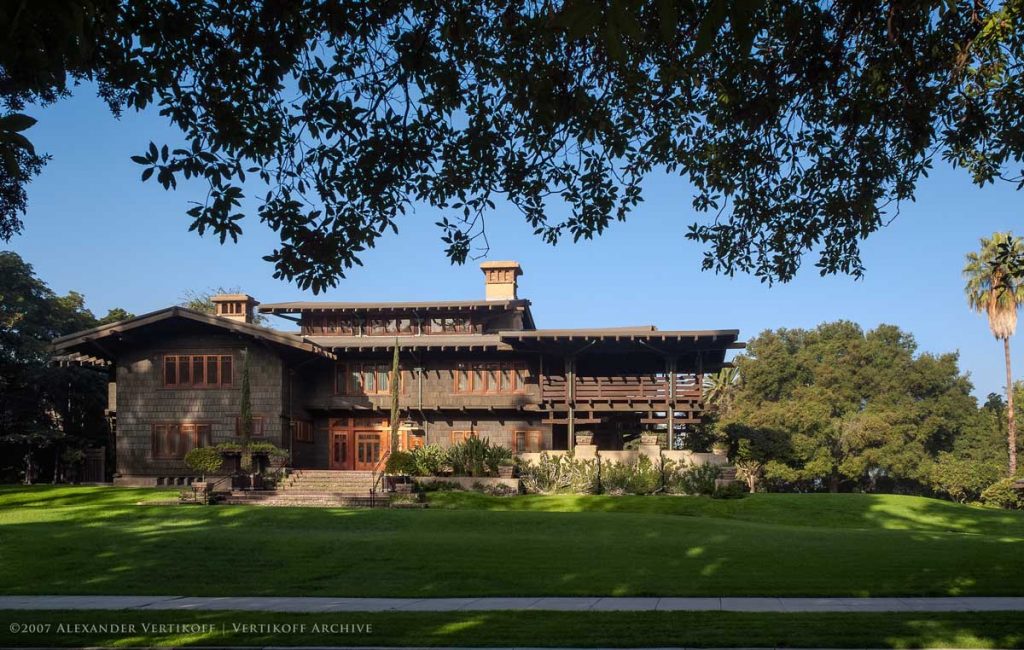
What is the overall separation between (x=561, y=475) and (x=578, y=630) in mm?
23527

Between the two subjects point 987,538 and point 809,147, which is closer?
point 809,147

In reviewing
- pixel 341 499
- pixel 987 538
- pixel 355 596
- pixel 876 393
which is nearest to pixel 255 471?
pixel 341 499

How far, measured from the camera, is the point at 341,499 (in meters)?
30.8

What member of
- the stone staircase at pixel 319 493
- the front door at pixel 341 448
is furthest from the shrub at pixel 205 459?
the front door at pixel 341 448

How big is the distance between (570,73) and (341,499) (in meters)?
21.0

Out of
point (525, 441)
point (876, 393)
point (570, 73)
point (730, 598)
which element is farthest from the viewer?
point (876, 393)

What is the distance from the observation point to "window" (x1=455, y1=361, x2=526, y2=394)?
136ft

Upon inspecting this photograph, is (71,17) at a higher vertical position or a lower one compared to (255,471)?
higher

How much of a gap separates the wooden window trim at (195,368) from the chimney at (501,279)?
12.9 metres

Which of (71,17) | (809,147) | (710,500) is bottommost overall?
(710,500)

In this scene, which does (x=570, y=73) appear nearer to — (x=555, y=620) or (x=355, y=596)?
(x=555, y=620)

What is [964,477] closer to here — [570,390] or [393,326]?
[570,390]

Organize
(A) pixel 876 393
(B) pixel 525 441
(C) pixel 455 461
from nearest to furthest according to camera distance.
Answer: (C) pixel 455 461 < (B) pixel 525 441 < (A) pixel 876 393

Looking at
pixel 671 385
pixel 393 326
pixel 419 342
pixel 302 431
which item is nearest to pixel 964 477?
pixel 671 385
